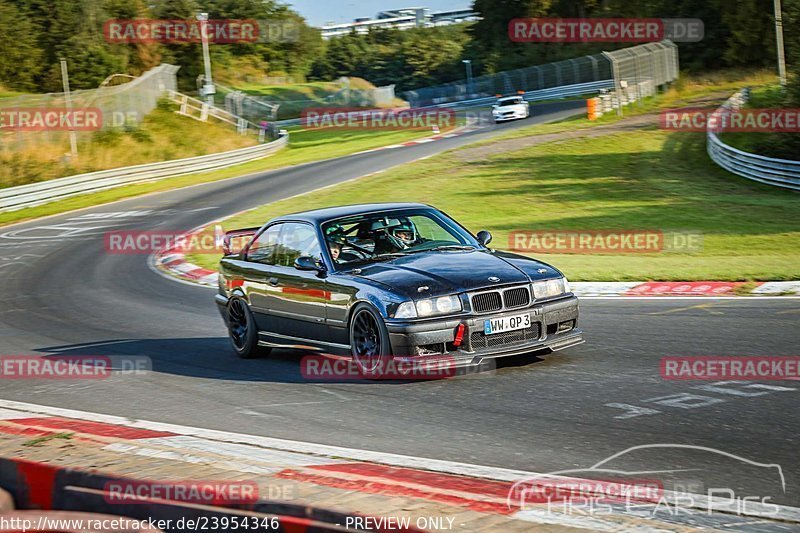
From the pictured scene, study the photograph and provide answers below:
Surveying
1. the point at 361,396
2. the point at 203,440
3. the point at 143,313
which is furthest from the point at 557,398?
the point at 143,313

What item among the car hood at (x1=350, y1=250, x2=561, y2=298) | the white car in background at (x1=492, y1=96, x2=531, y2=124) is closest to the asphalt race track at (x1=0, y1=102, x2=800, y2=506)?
the car hood at (x1=350, y1=250, x2=561, y2=298)

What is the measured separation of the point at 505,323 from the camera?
8.33 meters

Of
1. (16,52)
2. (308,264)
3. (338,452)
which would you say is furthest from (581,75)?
(338,452)

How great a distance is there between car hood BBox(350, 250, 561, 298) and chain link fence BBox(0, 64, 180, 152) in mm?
31479

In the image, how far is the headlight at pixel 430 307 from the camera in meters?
8.22

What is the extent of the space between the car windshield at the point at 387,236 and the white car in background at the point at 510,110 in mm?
43441

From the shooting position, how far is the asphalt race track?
604cm

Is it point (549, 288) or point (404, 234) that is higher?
point (404, 234)

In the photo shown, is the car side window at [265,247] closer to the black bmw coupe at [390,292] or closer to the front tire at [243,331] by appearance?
the black bmw coupe at [390,292]

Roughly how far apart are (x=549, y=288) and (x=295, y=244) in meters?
2.67

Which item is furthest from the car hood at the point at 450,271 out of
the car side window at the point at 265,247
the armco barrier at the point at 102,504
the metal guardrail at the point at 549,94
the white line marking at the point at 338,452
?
the metal guardrail at the point at 549,94

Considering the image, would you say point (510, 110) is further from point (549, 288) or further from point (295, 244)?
point (549, 288)

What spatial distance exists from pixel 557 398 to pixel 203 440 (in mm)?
2543

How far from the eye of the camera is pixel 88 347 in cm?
1186
